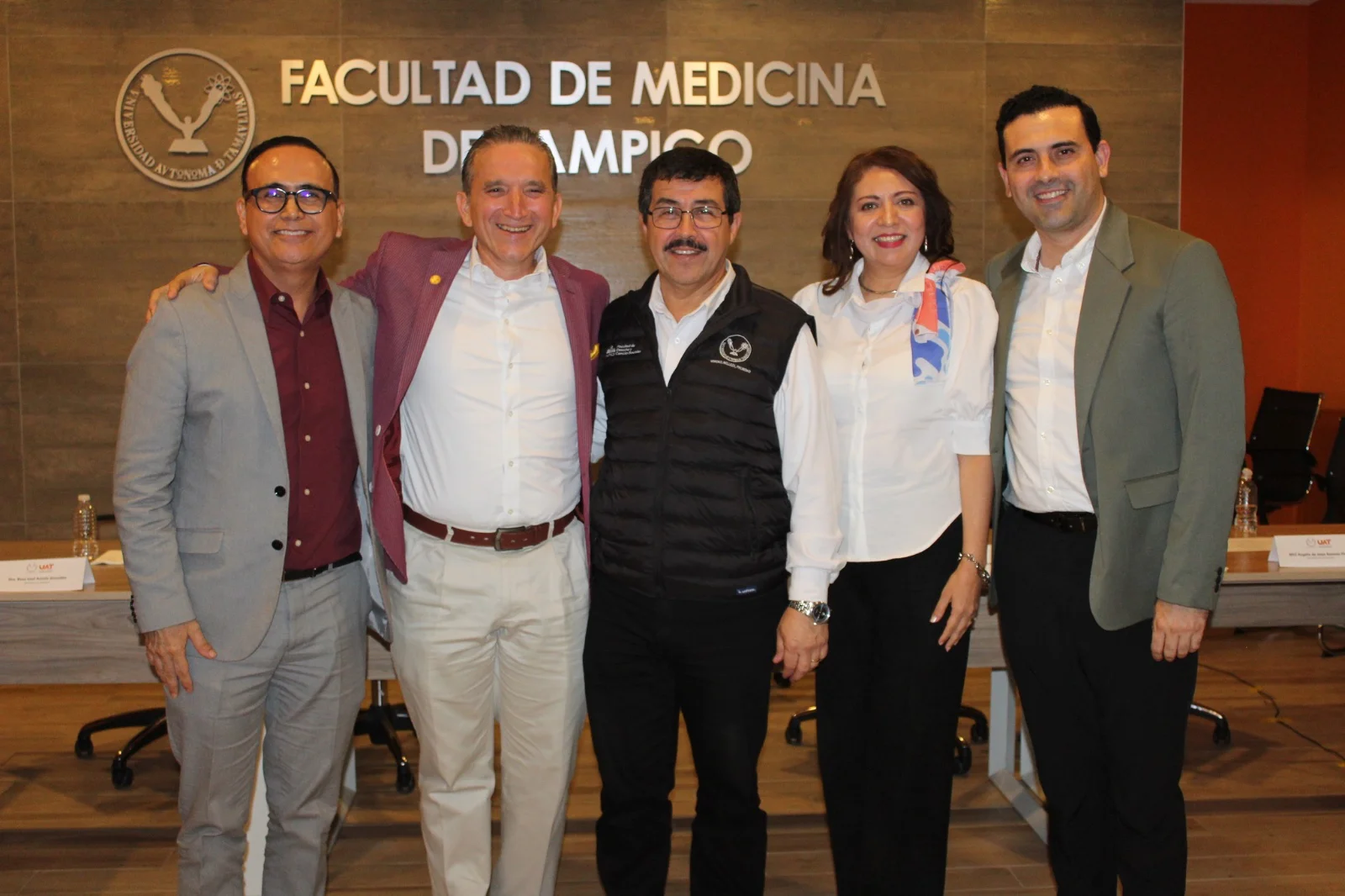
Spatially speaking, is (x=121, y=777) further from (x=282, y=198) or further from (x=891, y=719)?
(x=891, y=719)

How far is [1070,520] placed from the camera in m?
2.38

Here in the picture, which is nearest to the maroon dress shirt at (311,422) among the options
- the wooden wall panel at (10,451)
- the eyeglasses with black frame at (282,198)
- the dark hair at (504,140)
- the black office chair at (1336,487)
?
the eyeglasses with black frame at (282,198)

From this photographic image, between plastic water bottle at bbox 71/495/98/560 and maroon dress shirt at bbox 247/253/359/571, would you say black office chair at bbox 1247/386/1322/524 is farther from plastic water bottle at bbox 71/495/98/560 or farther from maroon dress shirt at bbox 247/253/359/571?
plastic water bottle at bbox 71/495/98/560

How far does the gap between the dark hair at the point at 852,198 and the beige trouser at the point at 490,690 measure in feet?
2.95

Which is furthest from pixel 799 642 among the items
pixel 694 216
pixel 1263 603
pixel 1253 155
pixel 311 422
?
pixel 1253 155

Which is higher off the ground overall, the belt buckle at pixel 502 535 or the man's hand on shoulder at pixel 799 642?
the belt buckle at pixel 502 535

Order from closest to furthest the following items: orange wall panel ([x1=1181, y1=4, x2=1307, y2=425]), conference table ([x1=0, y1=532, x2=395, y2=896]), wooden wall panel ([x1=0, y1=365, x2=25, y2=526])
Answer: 1. conference table ([x1=0, y1=532, x2=395, y2=896])
2. wooden wall panel ([x1=0, y1=365, x2=25, y2=526])
3. orange wall panel ([x1=1181, y1=4, x2=1307, y2=425])

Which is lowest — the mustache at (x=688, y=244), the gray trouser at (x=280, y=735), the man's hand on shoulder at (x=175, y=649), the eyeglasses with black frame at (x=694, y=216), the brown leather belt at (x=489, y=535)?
the gray trouser at (x=280, y=735)

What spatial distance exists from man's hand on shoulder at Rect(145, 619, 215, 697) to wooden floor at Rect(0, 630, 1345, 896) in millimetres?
1179

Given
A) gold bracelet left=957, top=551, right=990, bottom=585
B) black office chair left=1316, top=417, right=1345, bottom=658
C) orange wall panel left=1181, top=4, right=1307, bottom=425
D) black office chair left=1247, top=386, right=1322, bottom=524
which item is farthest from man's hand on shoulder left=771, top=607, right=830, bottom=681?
orange wall panel left=1181, top=4, right=1307, bottom=425

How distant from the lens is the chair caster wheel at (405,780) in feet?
12.9

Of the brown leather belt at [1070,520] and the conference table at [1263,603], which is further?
the conference table at [1263,603]

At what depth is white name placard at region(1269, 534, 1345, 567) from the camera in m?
3.42

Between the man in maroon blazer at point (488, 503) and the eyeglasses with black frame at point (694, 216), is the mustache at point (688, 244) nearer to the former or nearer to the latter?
the eyeglasses with black frame at point (694, 216)
